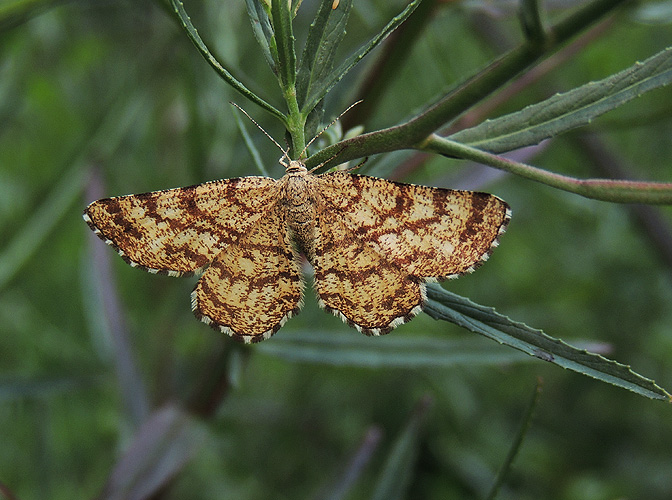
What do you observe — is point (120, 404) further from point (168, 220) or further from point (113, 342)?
point (168, 220)

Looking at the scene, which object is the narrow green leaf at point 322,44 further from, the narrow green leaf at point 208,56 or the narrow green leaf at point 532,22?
the narrow green leaf at point 532,22

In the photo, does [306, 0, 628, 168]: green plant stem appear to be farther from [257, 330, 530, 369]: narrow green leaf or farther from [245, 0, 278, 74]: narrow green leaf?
[257, 330, 530, 369]: narrow green leaf

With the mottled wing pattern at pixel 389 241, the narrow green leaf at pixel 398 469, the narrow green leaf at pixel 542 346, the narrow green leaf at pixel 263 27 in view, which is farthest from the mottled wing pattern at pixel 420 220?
the narrow green leaf at pixel 398 469

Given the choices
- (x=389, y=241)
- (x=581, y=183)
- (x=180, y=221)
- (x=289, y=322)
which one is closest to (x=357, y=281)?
(x=389, y=241)

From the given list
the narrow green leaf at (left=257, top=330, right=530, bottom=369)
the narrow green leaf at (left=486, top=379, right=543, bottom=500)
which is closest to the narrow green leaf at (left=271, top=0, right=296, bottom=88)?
the narrow green leaf at (left=486, top=379, right=543, bottom=500)

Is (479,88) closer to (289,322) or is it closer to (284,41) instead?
(284,41)

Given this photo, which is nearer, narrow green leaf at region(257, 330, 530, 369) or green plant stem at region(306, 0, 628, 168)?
green plant stem at region(306, 0, 628, 168)
